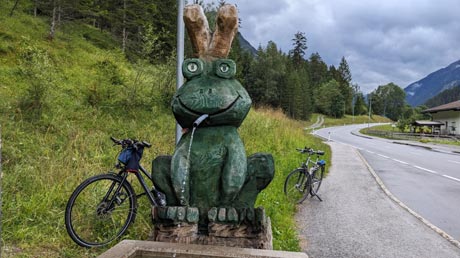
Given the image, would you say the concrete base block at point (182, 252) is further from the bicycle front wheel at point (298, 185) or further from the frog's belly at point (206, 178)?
the bicycle front wheel at point (298, 185)

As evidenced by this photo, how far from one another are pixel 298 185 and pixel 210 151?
15.7ft

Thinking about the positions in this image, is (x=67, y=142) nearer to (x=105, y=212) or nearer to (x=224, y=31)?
(x=105, y=212)

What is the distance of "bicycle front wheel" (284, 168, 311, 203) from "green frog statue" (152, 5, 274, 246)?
440cm

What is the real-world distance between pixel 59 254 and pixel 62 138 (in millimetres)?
4214

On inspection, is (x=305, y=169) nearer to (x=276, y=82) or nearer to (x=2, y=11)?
(x=2, y=11)

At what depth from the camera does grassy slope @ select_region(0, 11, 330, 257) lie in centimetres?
398

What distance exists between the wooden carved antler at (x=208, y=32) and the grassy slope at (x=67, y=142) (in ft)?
7.51

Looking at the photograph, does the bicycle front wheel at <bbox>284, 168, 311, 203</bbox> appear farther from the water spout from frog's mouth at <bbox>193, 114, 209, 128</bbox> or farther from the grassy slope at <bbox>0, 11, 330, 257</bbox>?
the water spout from frog's mouth at <bbox>193, 114, 209, 128</bbox>

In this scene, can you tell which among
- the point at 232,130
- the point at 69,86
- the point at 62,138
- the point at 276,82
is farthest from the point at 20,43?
the point at 276,82

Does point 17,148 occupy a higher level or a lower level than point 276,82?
lower

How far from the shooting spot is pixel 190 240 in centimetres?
262

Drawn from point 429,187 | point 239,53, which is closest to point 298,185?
point 429,187

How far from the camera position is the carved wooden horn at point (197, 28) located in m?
3.10

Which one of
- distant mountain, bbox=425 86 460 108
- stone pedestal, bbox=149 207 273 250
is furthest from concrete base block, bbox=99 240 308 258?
distant mountain, bbox=425 86 460 108
